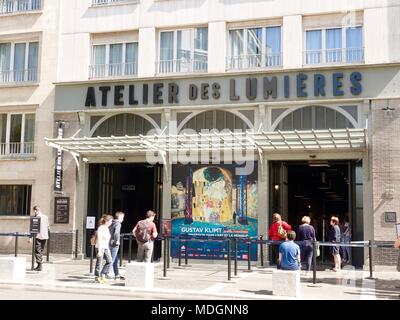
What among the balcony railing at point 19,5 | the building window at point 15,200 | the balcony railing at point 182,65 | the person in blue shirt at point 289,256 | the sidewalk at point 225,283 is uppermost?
the balcony railing at point 19,5

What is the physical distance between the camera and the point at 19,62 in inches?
934

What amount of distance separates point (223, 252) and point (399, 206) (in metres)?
6.07

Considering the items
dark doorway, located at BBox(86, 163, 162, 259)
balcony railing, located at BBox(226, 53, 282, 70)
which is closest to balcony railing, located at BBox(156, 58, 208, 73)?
balcony railing, located at BBox(226, 53, 282, 70)

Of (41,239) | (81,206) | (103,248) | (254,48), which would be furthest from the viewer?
(81,206)

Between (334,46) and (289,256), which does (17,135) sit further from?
(289,256)

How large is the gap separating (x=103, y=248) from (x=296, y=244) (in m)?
4.78

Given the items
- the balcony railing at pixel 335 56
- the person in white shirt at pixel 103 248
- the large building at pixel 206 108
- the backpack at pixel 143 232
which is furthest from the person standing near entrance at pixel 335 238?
the person in white shirt at pixel 103 248

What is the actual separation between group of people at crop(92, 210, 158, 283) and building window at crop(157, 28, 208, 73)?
7924 mm

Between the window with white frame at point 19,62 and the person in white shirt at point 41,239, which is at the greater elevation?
the window with white frame at point 19,62

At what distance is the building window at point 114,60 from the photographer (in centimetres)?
2211

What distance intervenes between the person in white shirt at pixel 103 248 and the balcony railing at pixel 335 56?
9813 mm

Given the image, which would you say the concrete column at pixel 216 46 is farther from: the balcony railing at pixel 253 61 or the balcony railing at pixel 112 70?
the balcony railing at pixel 112 70

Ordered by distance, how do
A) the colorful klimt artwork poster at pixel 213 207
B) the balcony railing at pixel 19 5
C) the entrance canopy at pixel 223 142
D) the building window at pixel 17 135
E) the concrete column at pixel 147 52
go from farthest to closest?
the balcony railing at pixel 19 5 → the building window at pixel 17 135 → the concrete column at pixel 147 52 → the colorful klimt artwork poster at pixel 213 207 → the entrance canopy at pixel 223 142

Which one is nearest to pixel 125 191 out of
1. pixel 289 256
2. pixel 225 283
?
pixel 225 283
